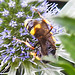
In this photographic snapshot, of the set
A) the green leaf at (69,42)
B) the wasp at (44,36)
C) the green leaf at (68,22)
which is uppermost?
the wasp at (44,36)

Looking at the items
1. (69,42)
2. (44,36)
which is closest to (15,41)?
(44,36)

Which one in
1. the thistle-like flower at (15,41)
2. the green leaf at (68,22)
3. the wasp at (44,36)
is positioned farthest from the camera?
the thistle-like flower at (15,41)

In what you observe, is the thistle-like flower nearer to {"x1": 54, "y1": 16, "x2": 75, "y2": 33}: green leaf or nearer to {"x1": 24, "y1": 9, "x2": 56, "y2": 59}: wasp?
{"x1": 24, "y1": 9, "x2": 56, "y2": 59}: wasp

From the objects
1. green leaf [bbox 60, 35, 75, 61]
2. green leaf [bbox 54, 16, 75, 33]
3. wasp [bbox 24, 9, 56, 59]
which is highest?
wasp [bbox 24, 9, 56, 59]

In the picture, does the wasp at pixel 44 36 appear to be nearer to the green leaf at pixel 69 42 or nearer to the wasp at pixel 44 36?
the wasp at pixel 44 36

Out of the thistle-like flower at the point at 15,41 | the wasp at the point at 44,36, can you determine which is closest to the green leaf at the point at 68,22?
the wasp at the point at 44,36

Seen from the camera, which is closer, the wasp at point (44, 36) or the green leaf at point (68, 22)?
the green leaf at point (68, 22)

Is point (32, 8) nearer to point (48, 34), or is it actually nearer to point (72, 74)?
point (48, 34)

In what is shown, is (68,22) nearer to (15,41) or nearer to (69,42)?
(69,42)

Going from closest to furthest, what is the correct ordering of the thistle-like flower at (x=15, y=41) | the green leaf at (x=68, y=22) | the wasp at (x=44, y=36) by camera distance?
the green leaf at (x=68, y=22) → the wasp at (x=44, y=36) → the thistle-like flower at (x=15, y=41)

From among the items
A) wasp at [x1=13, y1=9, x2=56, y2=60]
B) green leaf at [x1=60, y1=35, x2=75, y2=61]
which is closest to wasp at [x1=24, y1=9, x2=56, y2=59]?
wasp at [x1=13, y1=9, x2=56, y2=60]

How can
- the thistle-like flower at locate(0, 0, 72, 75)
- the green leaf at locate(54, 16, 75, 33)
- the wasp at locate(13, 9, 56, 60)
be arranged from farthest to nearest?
the thistle-like flower at locate(0, 0, 72, 75) < the wasp at locate(13, 9, 56, 60) < the green leaf at locate(54, 16, 75, 33)
